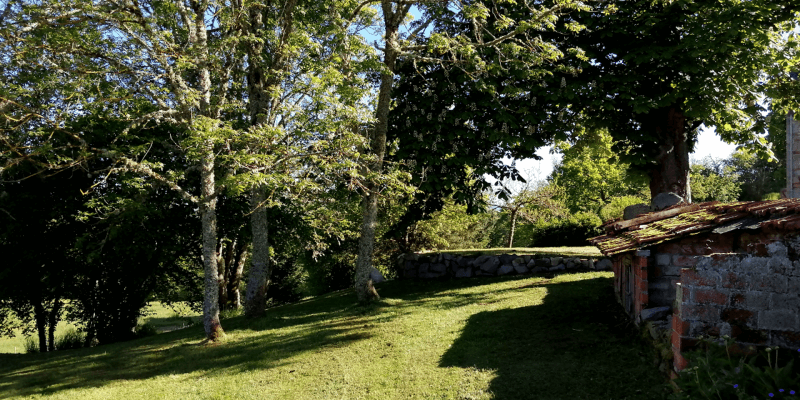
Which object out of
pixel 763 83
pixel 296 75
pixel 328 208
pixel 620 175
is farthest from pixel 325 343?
pixel 620 175

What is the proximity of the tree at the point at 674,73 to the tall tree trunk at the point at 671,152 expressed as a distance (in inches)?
1.1

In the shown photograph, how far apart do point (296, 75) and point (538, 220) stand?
51.8 ft

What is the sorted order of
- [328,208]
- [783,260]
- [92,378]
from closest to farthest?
[783,260], [92,378], [328,208]

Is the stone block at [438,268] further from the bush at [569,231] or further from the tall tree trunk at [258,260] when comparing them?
the bush at [569,231]

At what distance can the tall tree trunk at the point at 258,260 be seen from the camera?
14672 millimetres

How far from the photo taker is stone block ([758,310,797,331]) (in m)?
5.18

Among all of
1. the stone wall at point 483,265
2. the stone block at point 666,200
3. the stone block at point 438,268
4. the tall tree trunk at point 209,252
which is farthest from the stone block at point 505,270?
the tall tree trunk at point 209,252

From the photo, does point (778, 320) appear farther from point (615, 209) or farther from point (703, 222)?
point (615, 209)

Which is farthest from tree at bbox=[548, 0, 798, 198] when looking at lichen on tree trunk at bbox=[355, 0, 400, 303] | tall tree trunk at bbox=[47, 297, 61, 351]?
tall tree trunk at bbox=[47, 297, 61, 351]

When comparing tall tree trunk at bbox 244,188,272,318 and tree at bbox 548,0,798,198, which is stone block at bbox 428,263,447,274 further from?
tree at bbox 548,0,798,198

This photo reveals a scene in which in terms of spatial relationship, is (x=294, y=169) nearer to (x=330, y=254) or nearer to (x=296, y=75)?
(x=296, y=75)

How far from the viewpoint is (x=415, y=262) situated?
19844mm

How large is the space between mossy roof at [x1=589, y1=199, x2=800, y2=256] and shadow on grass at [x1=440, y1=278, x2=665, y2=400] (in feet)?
5.35

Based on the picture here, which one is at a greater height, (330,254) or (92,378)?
(330,254)
